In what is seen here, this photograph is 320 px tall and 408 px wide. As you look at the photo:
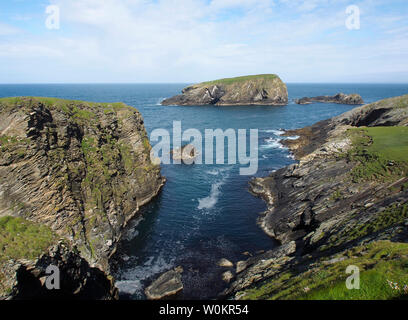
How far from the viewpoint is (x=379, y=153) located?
131 feet

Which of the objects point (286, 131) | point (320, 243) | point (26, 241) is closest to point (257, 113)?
point (286, 131)

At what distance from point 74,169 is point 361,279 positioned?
30.4 meters

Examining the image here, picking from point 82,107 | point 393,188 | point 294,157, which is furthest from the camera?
point 294,157

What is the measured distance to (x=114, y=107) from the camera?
43531 mm

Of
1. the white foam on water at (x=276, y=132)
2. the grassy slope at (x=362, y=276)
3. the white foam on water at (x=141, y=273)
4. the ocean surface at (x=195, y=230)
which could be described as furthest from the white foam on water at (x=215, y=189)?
the white foam on water at (x=276, y=132)

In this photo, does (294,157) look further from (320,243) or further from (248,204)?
(320,243)

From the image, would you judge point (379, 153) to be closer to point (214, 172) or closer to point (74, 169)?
point (214, 172)

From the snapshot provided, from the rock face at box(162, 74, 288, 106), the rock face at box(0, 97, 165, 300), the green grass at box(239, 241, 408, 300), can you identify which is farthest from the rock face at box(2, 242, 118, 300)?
the rock face at box(162, 74, 288, 106)

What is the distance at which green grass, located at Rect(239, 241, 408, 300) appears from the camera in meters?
12.6

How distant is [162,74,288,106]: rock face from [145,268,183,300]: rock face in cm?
15235

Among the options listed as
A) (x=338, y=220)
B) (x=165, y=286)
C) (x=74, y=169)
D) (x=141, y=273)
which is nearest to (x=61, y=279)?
(x=165, y=286)

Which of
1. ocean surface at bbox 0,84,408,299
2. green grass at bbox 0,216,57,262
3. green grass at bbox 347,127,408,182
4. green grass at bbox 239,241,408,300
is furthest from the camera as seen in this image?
green grass at bbox 347,127,408,182

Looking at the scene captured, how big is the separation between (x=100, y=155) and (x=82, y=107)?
24.0 feet

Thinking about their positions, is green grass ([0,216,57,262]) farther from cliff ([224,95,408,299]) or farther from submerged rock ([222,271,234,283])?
submerged rock ([222,271,234,283])
